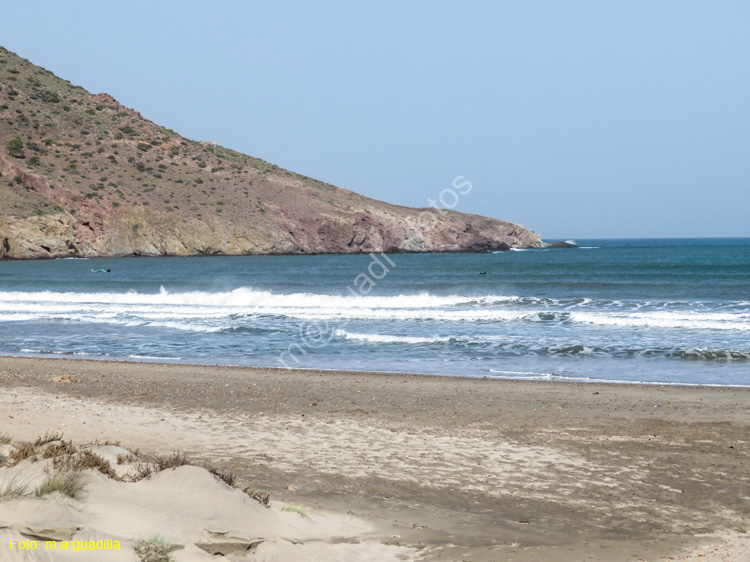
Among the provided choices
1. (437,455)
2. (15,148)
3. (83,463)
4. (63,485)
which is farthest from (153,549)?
(15,148)

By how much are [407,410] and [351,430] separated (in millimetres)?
1742

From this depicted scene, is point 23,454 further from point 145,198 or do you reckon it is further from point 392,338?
point 145,198

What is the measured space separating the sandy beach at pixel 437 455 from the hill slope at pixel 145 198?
67.8m

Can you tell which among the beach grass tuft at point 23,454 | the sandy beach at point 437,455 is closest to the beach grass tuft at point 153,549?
the sandy beach at point 437,455

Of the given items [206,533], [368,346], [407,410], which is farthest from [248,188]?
[206,533]

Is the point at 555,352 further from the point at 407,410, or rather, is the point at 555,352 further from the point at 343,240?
the point at 343,240

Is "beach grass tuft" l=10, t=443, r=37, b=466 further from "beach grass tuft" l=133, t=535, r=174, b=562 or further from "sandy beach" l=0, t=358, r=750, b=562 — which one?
"beach grass tuft" l=133, t=535, r=174, b=562

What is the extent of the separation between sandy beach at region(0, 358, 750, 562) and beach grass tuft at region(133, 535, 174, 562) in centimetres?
8

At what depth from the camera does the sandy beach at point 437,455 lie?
5.54 meters

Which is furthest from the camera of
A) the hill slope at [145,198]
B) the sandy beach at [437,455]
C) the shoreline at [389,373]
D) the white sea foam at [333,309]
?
the hill slope at [145,198]

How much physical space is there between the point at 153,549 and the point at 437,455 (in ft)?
15.0

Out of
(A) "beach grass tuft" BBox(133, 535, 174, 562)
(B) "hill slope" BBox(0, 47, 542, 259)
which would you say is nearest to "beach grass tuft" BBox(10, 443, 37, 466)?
(A) "beach grass tuft" BBox(133, 535, 174, 562)

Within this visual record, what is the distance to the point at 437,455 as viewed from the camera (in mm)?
8359

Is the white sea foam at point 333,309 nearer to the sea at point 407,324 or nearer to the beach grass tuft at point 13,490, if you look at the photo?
the sea at point 407,324
